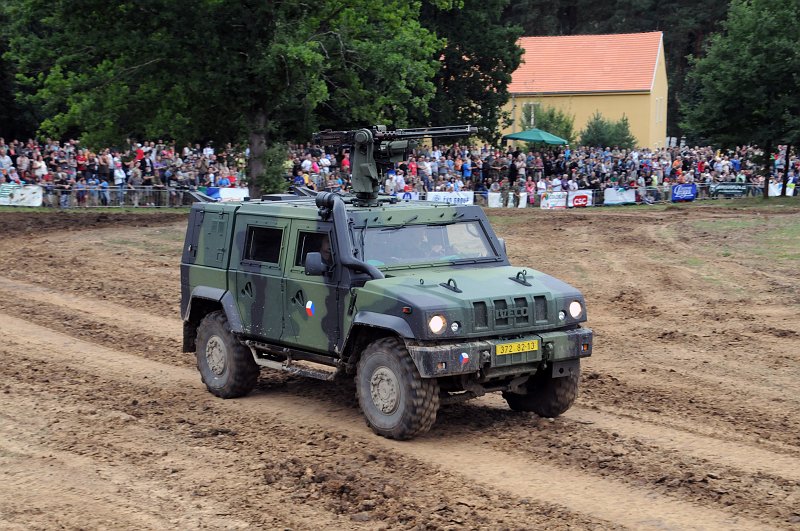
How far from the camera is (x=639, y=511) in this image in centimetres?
814

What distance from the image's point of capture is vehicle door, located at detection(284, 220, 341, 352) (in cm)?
1068

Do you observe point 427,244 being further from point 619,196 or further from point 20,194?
point 619,196

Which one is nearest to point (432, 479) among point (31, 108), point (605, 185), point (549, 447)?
point (549, 447)

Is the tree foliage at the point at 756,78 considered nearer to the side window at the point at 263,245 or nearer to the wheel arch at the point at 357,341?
the side window at the point at 263,245

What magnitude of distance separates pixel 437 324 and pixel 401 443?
1.20 meters

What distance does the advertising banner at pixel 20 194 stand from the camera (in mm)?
32906

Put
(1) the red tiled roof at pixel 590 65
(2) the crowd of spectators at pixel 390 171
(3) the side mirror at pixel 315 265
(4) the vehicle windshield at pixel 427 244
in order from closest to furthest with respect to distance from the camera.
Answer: (3) the side mirror at pixel 315 265, (4) the vehicle windshield at pixel 427 244, (2) the crowd of spectators at pixel 390 171, (1) the red tiled roof at pixel 590 65

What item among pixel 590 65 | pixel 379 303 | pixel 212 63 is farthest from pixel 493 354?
pixel 590 65

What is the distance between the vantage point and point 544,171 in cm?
4197

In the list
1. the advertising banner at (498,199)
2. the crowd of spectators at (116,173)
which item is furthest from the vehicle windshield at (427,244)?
the advertising banner at (498,199)

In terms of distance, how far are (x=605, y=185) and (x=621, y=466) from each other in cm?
3117

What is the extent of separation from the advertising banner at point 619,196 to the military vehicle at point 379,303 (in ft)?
89.8

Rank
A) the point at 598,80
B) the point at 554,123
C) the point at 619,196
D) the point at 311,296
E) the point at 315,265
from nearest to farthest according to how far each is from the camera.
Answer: the point at 315,265 < the point at 311,296 < the point at 619,196 < the point at 554,123 < the point at 598,80

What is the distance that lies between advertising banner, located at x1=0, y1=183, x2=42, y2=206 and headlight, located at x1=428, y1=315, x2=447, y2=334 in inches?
1027
